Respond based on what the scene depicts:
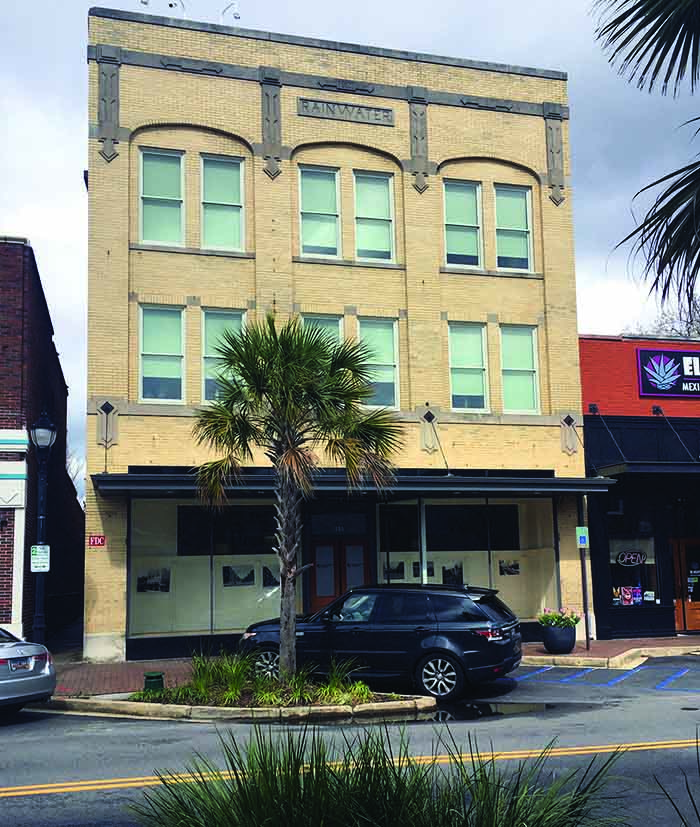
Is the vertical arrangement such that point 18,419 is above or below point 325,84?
below

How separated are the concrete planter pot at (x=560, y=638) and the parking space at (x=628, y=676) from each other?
3.54ft

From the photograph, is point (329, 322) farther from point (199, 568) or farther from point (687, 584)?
point (687, 584)

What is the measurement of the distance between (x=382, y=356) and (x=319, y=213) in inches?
145

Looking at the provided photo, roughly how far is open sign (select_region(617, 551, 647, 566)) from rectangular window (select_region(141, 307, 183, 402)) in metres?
11.3

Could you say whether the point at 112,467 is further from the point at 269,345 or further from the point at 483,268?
the point at 483,268

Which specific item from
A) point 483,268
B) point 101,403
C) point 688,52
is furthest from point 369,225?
point 688,52

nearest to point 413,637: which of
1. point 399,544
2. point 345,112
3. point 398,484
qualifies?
point 398,484

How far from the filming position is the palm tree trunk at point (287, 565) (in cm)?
1501

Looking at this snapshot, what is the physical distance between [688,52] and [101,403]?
1804 cm

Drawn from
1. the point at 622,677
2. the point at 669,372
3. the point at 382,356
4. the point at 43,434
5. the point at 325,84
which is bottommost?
the point at 622,677

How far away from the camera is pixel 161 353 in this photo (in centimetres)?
2203

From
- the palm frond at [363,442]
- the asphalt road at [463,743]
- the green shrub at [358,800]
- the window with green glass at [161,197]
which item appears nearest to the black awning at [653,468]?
the asphalt road at [463,743]

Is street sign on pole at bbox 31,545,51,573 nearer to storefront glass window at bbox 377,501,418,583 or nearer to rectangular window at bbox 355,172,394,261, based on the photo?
storefront glass window at bbox 377,501,418,583

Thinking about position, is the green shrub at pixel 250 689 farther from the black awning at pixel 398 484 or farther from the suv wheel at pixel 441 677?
the black awning at pixel 398 484
